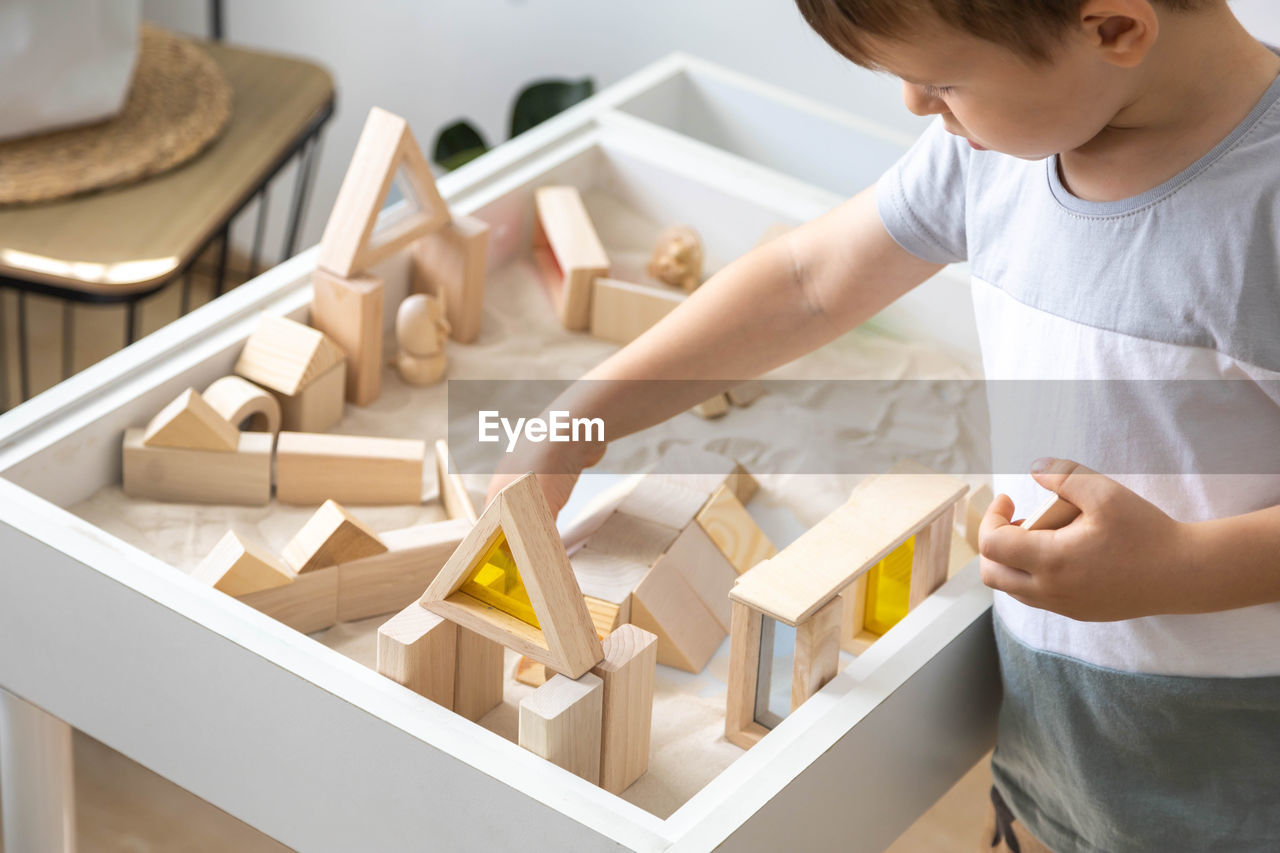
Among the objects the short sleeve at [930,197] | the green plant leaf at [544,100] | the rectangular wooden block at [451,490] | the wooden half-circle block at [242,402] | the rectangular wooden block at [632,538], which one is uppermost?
the short sleeve at [930,197]

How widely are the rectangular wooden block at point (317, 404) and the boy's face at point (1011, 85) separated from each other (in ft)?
1.74

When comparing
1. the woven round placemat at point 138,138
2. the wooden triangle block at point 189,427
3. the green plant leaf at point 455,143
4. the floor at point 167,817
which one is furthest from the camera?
the green plant leaf at point 455,143

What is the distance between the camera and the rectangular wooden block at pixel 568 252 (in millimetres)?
1152

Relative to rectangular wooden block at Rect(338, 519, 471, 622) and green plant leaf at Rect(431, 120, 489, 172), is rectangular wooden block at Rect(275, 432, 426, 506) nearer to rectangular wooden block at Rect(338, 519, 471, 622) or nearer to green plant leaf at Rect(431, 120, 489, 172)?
rectangular wooden block at Rect(338, 519, 471, 622)

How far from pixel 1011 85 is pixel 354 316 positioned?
0.58 m

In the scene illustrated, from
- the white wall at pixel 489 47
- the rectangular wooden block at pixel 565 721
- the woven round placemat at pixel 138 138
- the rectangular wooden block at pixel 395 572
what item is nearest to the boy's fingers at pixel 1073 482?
the rectangular wooden block at pixel 565 721

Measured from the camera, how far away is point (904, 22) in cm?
57

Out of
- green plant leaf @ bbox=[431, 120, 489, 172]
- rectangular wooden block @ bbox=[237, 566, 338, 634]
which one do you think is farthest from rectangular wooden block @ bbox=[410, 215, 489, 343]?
green plant leaf @ bbox=[431, 120, 489, 172]

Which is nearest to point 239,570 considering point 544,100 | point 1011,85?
point 1011,85

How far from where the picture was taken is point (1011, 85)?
0.59m

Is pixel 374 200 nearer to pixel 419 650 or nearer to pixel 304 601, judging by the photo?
pixel 304 601

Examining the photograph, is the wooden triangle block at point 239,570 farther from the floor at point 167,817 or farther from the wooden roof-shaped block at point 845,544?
the floor at point 167,817

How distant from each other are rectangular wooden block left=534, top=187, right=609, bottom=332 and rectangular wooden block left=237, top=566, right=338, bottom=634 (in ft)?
1.33

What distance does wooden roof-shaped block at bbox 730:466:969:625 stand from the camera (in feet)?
2.35
